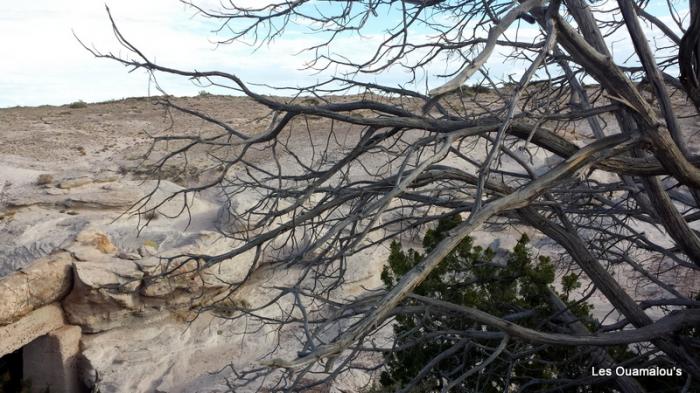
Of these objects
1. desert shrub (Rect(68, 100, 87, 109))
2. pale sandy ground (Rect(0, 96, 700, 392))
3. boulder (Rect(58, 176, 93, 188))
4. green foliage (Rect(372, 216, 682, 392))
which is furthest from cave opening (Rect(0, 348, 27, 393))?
desert shrub (Rect(68, 100, 87, 109))

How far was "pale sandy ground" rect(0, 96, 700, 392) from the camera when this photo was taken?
12461 millimetres

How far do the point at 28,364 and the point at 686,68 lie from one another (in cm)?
1151

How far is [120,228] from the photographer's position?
15.4 m

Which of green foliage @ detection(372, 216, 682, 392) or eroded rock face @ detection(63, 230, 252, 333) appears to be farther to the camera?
eroded rock face @ detection(63, 230, 252, 333)

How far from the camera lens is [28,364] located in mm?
12469

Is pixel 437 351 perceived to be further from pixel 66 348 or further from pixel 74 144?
pixel 74 144

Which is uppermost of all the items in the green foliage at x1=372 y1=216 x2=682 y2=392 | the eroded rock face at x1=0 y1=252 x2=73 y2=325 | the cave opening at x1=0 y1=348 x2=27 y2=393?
the green foliage at x1=372 y1=216 x2=682 y2=392

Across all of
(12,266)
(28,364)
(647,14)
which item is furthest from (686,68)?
(12,266)

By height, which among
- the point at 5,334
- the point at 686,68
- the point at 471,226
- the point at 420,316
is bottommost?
the point at 5,334

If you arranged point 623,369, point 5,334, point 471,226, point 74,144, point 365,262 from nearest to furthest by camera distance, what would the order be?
→ 1. point 471,226
2. point 623,369
3. point 5,334
4. point 365,262
5. point 74,144

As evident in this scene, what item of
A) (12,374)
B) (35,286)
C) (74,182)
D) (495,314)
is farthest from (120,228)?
(495,314)

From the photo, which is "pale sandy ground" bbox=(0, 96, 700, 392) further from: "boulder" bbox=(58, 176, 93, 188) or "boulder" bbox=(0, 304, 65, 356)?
"boulder" bbox=(0, 304, 65, 356)

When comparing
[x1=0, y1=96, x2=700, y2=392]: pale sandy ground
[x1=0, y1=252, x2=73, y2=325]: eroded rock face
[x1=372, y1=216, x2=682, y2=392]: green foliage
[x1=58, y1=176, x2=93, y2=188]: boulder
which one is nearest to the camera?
[x1=372, y1=216, x2=682, y2=392]: green foliage

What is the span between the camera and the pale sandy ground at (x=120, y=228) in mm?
12461
